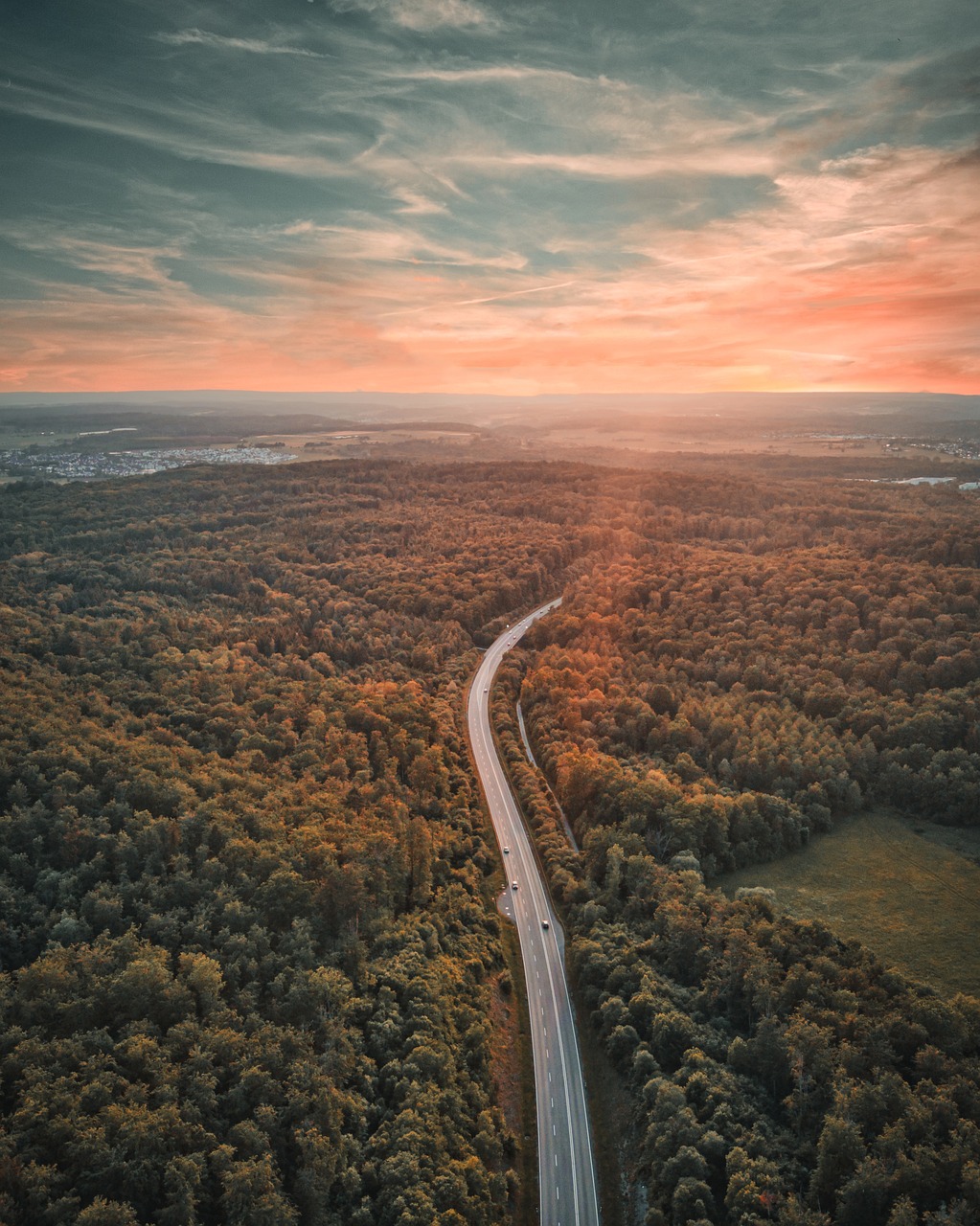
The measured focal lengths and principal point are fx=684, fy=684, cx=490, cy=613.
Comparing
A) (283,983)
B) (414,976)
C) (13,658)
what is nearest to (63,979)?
(283,983)

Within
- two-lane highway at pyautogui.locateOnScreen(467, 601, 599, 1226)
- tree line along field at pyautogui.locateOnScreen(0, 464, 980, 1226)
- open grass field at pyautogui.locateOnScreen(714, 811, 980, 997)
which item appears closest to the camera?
tree line along field at pyautogui.locateOnScreen(0, 464, 980, 1226)

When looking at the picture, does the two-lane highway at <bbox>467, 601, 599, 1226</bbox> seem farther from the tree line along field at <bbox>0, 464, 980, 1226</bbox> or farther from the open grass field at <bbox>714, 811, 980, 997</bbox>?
the open grass field at <bbox>714, 811, 980, 997</bbox>

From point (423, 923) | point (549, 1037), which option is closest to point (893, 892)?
point (549, 1037)

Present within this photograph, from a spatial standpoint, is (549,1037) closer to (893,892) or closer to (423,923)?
(423,923)

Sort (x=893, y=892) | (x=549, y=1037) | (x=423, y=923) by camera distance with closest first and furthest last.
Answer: (x=549, y=1037), (x=423, y=923), (x=893, y=892)

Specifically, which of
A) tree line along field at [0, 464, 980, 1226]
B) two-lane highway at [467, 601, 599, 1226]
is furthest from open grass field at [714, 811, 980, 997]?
two-lane highway at [467, 601, 599, 1226]
